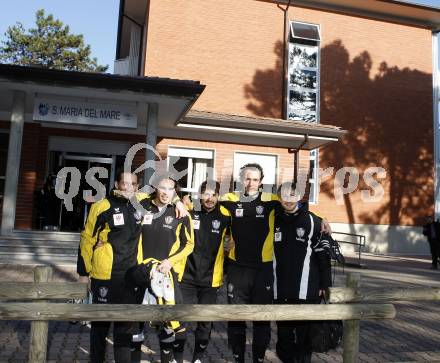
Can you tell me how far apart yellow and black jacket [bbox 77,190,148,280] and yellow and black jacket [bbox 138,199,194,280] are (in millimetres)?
82

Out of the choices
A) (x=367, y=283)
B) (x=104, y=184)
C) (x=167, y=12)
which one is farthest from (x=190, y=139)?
(x=367, y=283)

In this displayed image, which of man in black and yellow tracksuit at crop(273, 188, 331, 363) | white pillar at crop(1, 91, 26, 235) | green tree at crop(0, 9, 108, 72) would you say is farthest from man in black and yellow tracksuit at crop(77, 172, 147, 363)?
green tree at crop(0, 9, 108, 72)

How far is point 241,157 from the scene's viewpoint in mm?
14891

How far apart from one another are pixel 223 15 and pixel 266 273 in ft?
50.4

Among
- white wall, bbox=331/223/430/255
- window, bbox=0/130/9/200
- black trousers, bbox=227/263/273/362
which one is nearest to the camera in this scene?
black trousers, bbox=227/263/273/362

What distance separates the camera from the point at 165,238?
3.99 meters

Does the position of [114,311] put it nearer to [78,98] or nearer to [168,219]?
[168,219]

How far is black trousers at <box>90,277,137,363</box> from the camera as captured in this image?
380 cm

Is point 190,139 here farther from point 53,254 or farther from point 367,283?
point 367,283

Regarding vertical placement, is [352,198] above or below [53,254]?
above

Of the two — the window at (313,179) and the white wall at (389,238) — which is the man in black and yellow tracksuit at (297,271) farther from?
the white wall at (389,238)

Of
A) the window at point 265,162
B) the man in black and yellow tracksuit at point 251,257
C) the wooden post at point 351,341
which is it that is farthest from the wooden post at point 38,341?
the window at point 265,162

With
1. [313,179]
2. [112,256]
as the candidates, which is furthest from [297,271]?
[313,179]

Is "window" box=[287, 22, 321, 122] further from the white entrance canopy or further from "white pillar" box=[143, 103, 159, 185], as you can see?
"white pillar" box=[143, 103, 159, 185]
